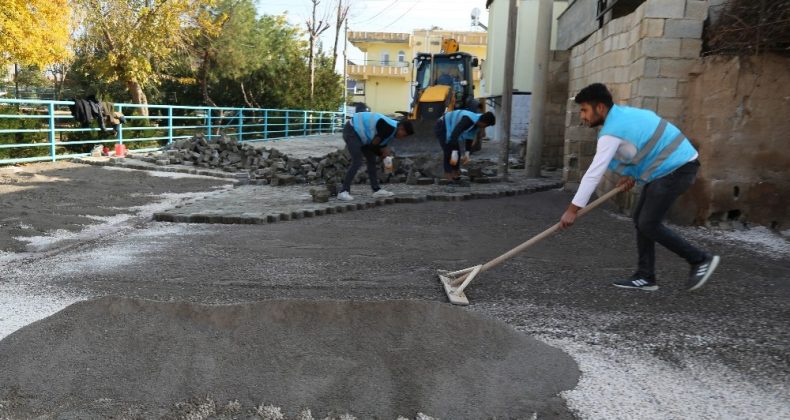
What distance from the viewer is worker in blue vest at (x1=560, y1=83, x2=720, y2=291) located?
3641mm

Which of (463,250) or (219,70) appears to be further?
(219,70)

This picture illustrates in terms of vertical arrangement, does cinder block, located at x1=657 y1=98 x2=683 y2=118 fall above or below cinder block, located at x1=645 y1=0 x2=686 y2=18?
below

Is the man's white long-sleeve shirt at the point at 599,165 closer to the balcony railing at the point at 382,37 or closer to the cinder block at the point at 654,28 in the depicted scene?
the cinder block at the point at 654,28

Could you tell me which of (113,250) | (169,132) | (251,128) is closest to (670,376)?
(113,250)

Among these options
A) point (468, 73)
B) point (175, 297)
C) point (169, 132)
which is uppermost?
point (468, 73)

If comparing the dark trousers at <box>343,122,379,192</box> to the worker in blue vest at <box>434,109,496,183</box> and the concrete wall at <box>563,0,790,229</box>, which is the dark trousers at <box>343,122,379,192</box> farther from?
the concrete wall at <box>563,0,790,229</box>

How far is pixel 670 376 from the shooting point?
2.76 m

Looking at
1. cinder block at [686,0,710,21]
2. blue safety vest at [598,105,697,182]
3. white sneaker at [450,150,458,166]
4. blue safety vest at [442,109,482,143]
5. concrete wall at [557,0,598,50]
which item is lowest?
white sneaker at [450,150,458,166]

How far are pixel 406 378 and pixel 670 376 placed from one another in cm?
125

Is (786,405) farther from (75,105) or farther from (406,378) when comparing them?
(75,105)

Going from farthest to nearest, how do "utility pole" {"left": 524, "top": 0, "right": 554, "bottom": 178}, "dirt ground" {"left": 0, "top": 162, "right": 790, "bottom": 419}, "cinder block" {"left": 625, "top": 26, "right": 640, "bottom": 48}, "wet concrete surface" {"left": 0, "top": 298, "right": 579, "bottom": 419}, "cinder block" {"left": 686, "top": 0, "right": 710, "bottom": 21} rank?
"utility pole" {"left": 524, "top": 0, "right": 554, "bottom": 178} < "cinder block" {"left": 625, "top": 26, "right": 640, "bottom": 48} < "cinder block" {"left": 686, "top": 0, "right": 710, "bottom": 21} < "dirt ground" {"left": 0, "top": 162, "right": 790, "bottom": 419} < "wet concrete surface" {"left": 0, "top": 298, "right": 579, "bottom": 419}

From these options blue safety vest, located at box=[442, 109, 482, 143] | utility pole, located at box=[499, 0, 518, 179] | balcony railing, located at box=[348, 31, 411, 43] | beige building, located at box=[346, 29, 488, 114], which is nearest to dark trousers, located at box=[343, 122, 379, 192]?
blue safety vest, located at box=[442, 109, 482, 143]

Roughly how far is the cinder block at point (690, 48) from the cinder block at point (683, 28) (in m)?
0.05

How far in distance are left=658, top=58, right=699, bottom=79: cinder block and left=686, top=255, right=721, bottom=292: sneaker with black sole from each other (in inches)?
118
